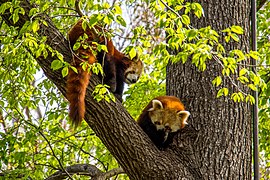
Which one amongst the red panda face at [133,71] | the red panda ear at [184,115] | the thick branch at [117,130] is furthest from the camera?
the red panda face at [133,71]

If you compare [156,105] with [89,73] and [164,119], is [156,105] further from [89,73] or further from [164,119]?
[89,73]

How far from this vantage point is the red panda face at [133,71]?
19.9 feet

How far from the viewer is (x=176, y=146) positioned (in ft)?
14.9

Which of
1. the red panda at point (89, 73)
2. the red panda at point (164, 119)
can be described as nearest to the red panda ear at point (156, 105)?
the red panda at point (164, 119)

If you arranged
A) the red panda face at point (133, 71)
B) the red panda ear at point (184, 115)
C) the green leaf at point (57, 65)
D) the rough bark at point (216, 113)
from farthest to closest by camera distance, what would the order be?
the red panda face at point (133, 71) → the red panda ear at point (184, 115) → the rough bark at point (216, 113) → the green leaf at point (57, 65)

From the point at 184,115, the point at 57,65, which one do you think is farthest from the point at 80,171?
the point at 57,65

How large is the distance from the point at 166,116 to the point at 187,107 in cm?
48

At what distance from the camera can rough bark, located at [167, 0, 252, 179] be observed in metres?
4.47

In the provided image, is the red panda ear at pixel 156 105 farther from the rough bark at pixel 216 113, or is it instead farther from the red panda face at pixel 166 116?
the rough bark at pixel 216 113

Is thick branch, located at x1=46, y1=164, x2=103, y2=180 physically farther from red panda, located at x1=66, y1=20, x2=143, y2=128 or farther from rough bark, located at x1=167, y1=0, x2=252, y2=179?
rough bark, located at x1=167, y1=0, x2=252, y2=179

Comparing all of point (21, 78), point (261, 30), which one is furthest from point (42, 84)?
point (261, 30)

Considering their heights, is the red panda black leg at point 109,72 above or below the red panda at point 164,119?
above

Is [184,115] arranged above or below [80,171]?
above

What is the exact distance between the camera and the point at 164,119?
524 centimetres
